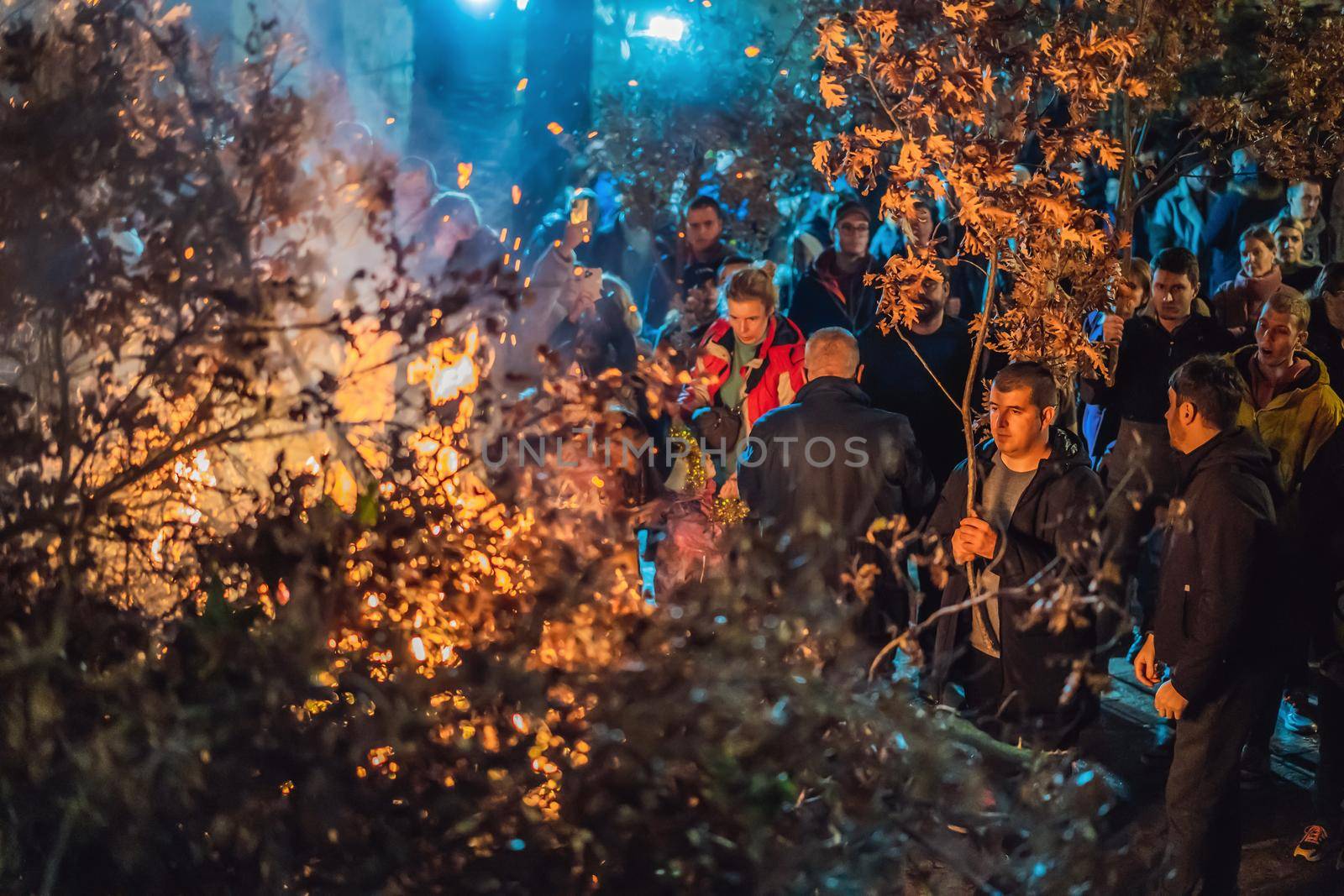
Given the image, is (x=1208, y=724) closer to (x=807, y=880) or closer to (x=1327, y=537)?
(x=1327, y=537)

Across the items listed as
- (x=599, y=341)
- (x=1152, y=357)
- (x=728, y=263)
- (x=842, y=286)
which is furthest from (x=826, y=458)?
(x=842, y=286)

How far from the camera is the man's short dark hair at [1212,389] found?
470cm

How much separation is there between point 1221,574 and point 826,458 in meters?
1.75

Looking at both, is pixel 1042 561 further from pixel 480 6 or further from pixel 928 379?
pixel 480 6

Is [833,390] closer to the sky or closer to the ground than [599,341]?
closer to the ground

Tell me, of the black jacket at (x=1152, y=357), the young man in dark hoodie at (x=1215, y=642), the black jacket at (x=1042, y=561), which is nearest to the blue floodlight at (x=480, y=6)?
the black jacket at (x=1152, y=357)

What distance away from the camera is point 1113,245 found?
17.7 feet

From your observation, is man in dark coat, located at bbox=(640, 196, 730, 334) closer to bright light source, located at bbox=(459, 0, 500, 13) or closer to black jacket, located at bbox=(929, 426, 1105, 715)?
black jacket, located at bbox=(929, 426, 1105, 715)

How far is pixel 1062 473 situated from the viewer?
5.04m

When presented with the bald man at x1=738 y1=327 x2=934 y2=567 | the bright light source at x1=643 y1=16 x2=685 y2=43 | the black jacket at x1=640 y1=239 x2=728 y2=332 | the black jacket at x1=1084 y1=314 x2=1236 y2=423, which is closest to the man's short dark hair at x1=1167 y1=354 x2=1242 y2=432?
the bald man at x1=738 y1=327 x2=934 y2=567

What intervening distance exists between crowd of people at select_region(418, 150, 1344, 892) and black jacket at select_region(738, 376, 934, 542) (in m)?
0.01

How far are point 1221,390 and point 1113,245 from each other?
93 centimetres

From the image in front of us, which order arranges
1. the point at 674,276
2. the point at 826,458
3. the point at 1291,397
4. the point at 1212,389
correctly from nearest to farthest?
the point at 1212,389 → the point at 826,458 → the point at 1291,397 → the point at 674,276

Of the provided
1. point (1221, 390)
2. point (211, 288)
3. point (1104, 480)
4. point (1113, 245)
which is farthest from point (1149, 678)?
point (211, 288)
